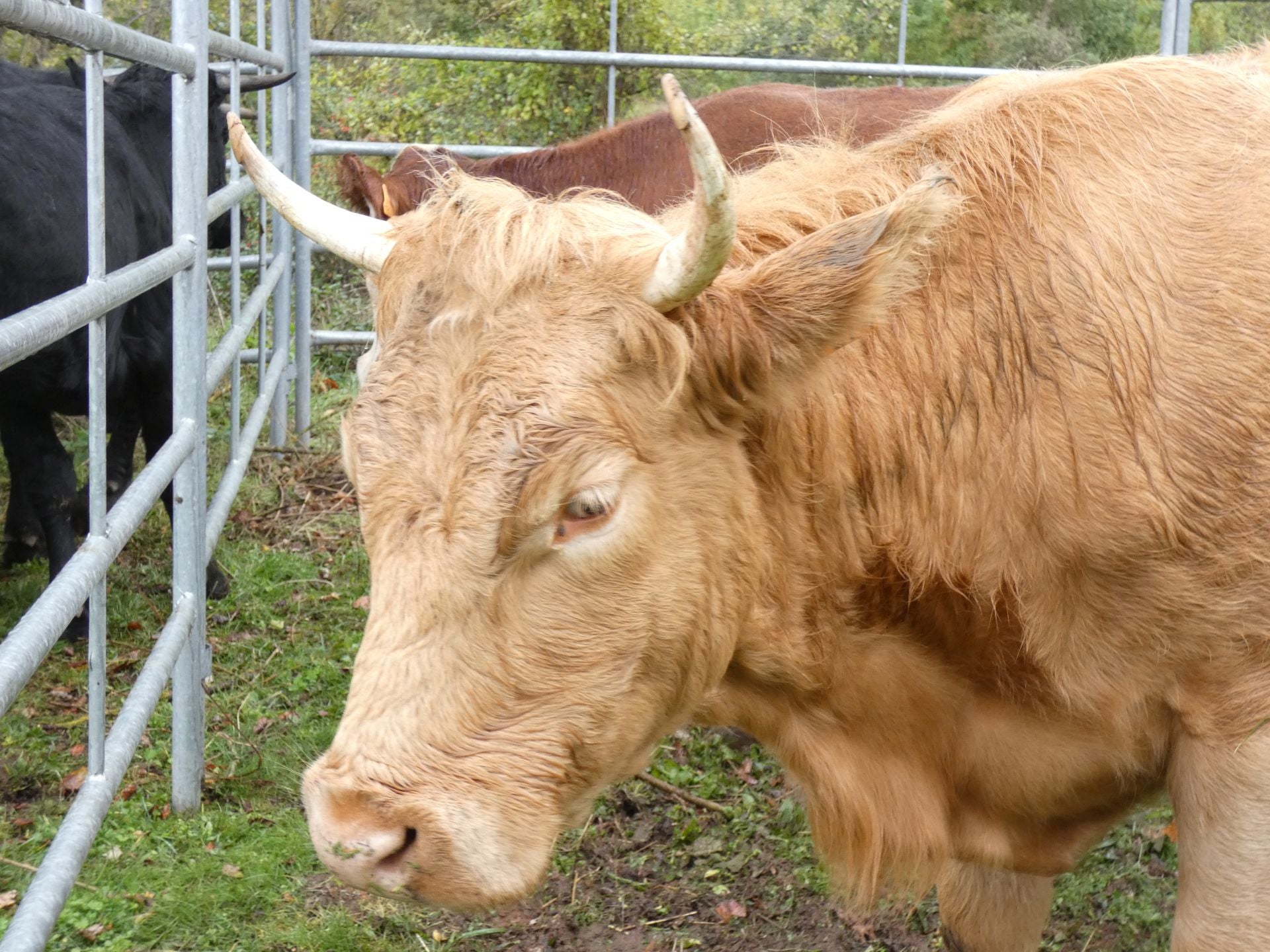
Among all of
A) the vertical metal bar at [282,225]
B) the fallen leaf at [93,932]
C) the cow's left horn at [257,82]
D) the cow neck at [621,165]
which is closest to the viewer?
the fallen leaf at [93,932]

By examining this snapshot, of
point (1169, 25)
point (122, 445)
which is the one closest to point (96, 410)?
point (122, 445)

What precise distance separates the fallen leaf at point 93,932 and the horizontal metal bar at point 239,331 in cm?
151

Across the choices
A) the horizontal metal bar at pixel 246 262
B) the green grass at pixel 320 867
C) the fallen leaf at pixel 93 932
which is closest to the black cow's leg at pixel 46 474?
the green grass at pixel 320 867

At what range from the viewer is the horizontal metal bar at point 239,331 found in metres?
4.07

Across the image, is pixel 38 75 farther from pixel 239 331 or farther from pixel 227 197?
pixel 227 197

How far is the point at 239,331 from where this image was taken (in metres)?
4.84

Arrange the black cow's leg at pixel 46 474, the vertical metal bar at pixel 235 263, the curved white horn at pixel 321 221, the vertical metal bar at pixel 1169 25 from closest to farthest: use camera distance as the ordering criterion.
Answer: the curved white horn at pixel 321 221 → the vertical metal bar at pixel 235 263 → the black cow's leg at pixel 46 474 → the vertical metal bar at pixel 1169 25

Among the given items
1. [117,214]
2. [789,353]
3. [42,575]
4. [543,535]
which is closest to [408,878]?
[543,535]

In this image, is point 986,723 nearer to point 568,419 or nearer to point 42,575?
point 568,419

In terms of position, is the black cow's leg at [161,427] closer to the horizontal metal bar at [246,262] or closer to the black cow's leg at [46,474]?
the black cow's leg at [46,474]

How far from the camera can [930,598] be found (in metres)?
2.56

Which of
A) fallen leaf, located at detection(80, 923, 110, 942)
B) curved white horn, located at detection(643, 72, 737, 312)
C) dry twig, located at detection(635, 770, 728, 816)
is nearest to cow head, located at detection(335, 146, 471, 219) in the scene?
dry twig, located at detection(635, 770, 728, 816)

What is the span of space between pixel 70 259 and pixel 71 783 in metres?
1.82

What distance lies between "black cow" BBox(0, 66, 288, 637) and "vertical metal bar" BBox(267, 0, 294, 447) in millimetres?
609
